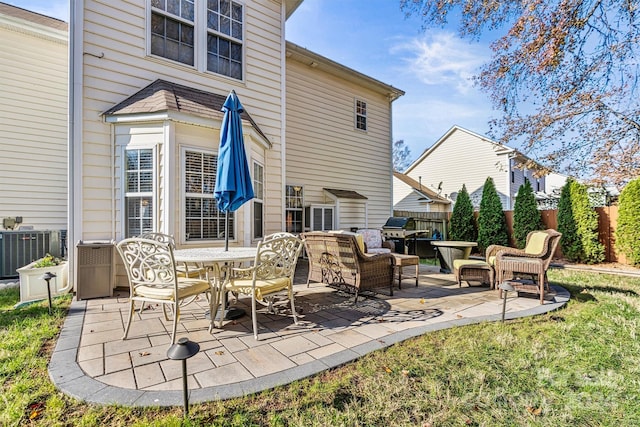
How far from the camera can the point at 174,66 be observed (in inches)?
219

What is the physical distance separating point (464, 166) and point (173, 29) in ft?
54.8

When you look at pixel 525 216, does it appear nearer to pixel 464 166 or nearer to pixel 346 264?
pixel 346 264

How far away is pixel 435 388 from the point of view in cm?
214

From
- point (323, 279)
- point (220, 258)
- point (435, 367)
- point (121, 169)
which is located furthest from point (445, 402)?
point (121, 169)

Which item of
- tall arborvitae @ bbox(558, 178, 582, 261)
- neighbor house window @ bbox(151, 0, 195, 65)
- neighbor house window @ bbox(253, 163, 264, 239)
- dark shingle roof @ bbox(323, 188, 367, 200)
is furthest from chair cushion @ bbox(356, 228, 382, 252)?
tall arborvitae @ bbox(558, 178, 582, 261)

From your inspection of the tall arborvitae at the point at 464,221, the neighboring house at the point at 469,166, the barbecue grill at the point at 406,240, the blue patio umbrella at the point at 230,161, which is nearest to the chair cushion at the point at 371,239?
the barbecue grill at the point at 406,240

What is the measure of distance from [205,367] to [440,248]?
552 cm

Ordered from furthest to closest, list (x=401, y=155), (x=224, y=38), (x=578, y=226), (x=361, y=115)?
(x=401, y=155) → (x=361, y=115) → (x=578, y=226) → (x=224, y=38)

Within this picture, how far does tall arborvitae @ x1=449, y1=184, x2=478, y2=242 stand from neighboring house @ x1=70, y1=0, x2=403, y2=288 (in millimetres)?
6890

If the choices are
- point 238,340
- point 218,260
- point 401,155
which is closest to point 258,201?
point 218,260

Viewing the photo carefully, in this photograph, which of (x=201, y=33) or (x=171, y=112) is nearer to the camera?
(x=171, y=112)

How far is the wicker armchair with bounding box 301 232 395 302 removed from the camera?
4.24 metres

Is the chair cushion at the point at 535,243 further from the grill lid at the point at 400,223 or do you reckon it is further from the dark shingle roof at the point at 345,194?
the dark shingle roof at the point at 345,194

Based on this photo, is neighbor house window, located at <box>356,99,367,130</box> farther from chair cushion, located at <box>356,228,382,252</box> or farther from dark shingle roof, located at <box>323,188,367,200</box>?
chair cushion, located at <box>356,228,382,252</box>
